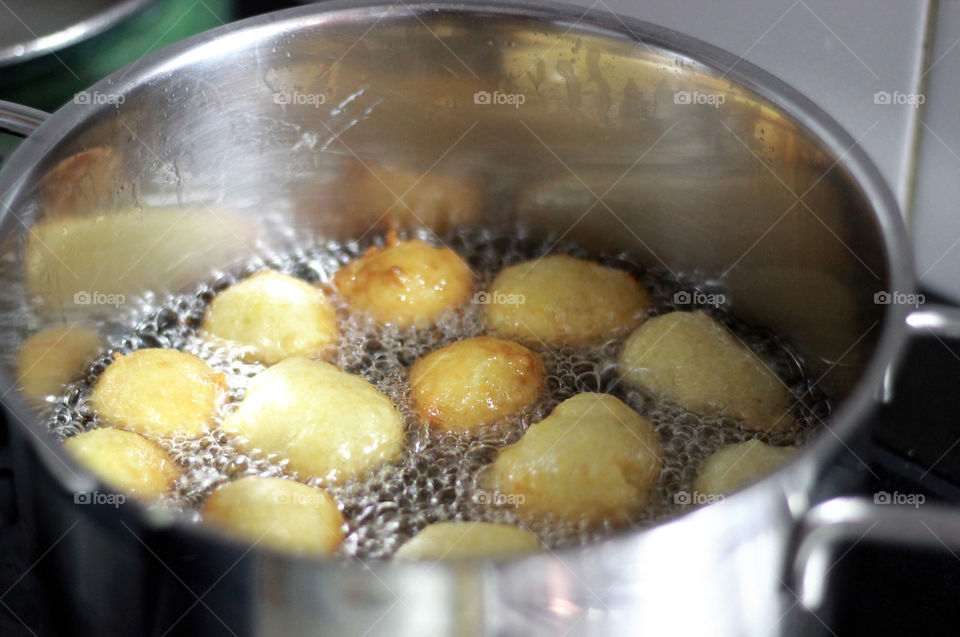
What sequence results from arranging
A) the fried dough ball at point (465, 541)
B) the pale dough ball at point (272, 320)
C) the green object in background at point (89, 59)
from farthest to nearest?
the green object in background at point (89, 59)
the pale dough ball at point (272, 320)
the fried dough ball at point (465, 541)

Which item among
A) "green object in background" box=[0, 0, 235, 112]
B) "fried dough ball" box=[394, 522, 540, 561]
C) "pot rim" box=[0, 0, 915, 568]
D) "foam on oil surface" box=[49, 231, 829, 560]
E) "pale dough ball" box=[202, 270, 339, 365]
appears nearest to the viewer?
"pot rim" box=[0, 0, 915, 568]

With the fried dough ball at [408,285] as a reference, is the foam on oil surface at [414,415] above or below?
below

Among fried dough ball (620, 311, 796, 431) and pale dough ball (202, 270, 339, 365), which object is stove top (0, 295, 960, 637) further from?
pale dough ball (202, 270, 339, 365)

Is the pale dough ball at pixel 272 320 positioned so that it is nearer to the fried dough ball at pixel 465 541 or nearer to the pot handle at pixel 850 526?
the fried dough ball at pixel 465 541

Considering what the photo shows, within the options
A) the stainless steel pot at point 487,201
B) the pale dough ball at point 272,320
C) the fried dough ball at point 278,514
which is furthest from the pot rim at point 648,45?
the pale dough ball at point 272,320

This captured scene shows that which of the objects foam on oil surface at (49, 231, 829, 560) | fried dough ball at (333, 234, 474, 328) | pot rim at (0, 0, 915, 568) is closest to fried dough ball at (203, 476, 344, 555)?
foam on oil surface at (49, 231, 829, 560)

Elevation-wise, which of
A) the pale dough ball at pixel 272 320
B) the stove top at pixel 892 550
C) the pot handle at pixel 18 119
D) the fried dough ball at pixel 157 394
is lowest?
the stove top at pixel 892 550

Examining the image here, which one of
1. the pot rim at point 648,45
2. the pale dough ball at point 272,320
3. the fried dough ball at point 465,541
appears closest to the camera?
the pot rim at point 648,45
